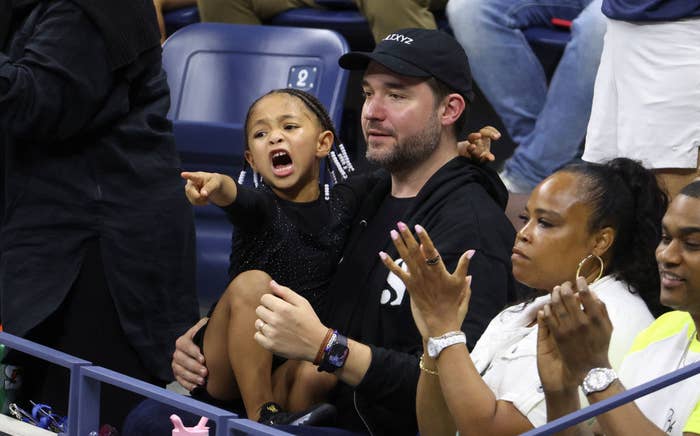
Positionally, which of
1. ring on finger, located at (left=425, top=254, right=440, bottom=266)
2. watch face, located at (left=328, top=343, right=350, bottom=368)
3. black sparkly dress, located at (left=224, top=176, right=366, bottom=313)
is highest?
ring on finger, located at (left=425, top=254, right=440, bottom=266)

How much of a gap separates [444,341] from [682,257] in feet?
1.35

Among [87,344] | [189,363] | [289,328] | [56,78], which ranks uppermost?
[56,78]

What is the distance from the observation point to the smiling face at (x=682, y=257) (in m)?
2.32

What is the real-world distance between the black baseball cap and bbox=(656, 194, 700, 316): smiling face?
93cm

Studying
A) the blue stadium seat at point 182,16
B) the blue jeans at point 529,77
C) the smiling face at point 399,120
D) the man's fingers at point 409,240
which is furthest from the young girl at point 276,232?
the blue stadium seat at point 182,16

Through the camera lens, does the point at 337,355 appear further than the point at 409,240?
Yes

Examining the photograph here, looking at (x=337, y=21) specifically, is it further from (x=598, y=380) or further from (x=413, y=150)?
(x=598, y=380)

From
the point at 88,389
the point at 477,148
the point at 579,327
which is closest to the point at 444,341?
the point at 579,327

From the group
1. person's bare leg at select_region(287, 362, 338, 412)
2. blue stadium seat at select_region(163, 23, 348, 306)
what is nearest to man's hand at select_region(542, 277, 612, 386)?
person's bare leg at select_region(287, 362, 338, 412)

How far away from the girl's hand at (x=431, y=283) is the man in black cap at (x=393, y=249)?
0.32 m

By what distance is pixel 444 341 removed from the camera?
8.01ft

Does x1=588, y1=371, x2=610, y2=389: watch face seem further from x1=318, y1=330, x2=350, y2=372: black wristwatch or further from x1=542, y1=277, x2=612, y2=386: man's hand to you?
x1=318, y1=330, x2=350, y2=372: black wristwatch

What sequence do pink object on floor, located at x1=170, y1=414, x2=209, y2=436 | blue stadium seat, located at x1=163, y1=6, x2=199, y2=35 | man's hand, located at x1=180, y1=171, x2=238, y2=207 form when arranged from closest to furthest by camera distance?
pink object on floor, located at x1=170, y1=414, x2=209, y2=436, man's hand, located at x1=180, y1=171, x2=238, y2=207, blue stadium seat, located at x1=163, y1=6, x2=199, y2=35

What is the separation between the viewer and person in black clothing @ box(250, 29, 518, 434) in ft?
9.02
